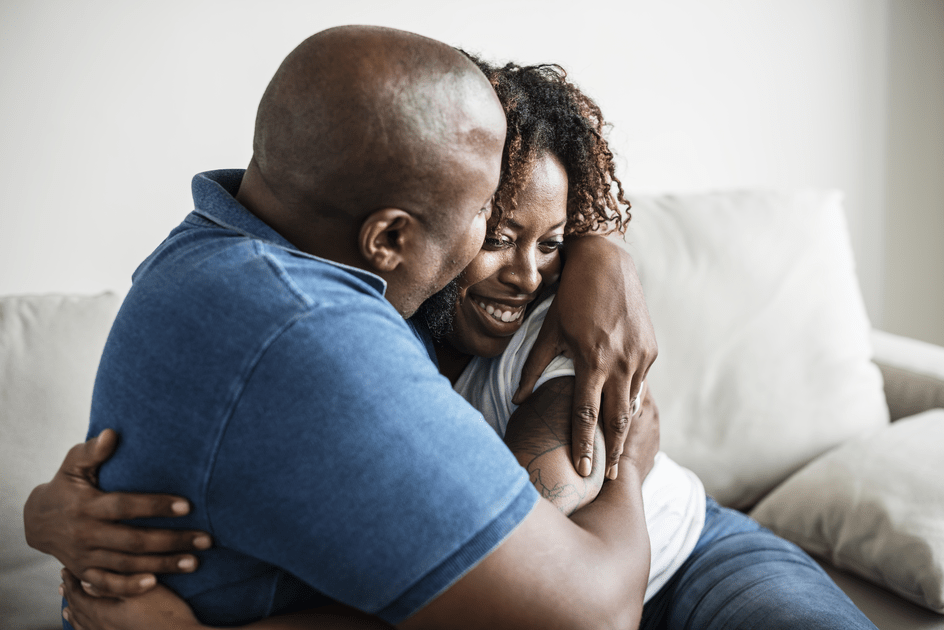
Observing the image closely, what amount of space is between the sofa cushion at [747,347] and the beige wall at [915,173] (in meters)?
1.20

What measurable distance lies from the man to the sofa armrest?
1.50m

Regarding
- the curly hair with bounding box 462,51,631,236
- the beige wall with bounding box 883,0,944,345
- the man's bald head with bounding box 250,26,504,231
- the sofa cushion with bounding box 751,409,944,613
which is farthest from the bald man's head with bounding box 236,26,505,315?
the beige wall with bounding box 883,0,944,345

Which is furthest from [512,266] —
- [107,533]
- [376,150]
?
[107,533]

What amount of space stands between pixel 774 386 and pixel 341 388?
4.82ft

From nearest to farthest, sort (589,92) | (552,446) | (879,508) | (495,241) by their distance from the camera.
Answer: (552,446) < (495,241) < (879,508) < (589,92)

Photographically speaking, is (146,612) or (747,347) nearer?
(146,612)

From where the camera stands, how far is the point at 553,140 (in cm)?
117

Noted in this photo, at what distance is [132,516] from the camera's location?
69 centimetres

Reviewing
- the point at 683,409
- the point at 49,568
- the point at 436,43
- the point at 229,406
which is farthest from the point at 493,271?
the point at 49,568

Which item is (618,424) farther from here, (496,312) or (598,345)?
(496,312)

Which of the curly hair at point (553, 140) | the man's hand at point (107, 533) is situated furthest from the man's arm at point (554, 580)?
the curly hair at point (553, 140)

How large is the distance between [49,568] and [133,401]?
843mm

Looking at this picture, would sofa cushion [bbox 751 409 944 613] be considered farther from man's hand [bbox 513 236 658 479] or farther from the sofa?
man's hand [bbox 513 236 658 479]

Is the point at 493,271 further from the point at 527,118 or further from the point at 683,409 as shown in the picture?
the point at 683,409
